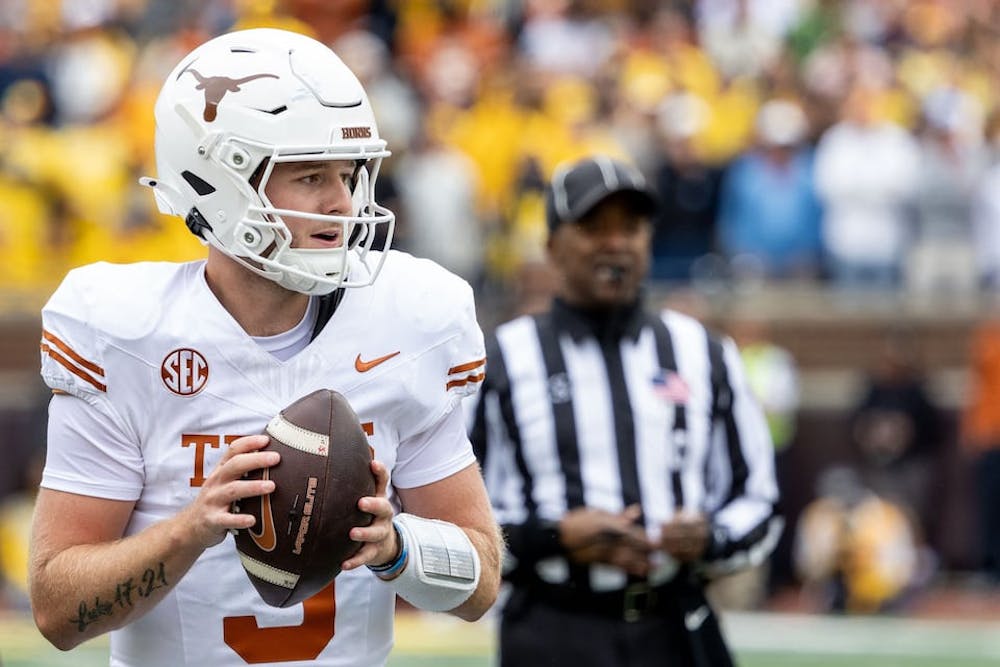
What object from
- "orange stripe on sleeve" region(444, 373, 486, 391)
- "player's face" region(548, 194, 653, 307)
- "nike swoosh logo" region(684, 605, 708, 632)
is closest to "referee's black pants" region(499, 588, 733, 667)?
"nike swoosh logo" region(684, 605, 708, 632)

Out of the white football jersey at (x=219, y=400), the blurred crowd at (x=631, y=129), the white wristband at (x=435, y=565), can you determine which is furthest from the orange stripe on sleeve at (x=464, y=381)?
the blurred crowd at (x=631, y=129)

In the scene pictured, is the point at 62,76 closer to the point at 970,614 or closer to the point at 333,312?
the point at 970,614

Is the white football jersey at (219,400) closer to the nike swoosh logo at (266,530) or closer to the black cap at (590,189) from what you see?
the nike swoosh logo at (266,530)

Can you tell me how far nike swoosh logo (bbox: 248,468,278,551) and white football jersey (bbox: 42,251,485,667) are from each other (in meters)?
0.19

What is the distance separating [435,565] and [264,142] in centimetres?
68

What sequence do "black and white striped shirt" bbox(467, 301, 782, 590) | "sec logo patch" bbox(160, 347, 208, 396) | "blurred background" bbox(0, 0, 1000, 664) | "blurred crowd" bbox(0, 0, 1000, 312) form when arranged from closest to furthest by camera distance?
"sec logo patch" bbox(160, 347, 208, 396), "black and white striped shirt" bbox(467, 301, 782, 590), "blurred background" bbox(0, 0, 1000, 664), "blurred crowd" bbox(0, 0, 1000, 312)

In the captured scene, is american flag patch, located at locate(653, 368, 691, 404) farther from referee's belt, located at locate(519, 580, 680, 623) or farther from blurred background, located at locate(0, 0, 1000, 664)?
blurred background, located at locate(0, 0, 1000, 664)

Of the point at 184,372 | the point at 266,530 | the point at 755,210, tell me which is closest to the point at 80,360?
the point at 184,372

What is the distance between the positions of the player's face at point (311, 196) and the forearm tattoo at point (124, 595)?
53 centimetres

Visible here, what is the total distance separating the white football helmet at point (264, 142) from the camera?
270 centimetres

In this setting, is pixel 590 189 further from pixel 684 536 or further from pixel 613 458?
pixel 684 536

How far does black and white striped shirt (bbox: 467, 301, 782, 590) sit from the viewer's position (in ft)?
13.6

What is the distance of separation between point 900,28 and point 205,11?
184 inches

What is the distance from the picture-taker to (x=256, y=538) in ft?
8.25
